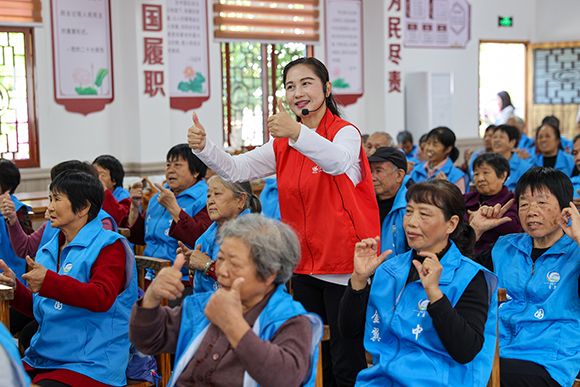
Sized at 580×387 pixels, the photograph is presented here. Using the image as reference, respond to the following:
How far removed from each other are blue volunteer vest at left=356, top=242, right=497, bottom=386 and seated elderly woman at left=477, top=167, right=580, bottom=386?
1.03ft

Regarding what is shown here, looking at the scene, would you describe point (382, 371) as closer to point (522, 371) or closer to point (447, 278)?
point (447, 278)

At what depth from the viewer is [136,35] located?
718cm

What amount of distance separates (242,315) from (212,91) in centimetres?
662

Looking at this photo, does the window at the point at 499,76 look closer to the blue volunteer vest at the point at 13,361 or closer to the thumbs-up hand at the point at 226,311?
the thumbs-up hand at the point at 226,311

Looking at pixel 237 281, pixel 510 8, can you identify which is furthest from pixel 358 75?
pixel 237 281

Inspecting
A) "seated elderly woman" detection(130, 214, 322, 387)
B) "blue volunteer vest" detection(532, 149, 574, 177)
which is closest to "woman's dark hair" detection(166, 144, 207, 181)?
"seated elderly woman" detection(130, 214, 322, 387)

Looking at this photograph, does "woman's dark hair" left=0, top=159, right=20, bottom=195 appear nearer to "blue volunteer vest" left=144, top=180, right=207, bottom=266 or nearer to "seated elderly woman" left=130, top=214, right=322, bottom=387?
"blue volunteer vest" left=144, top=180, right=207, bottom=266

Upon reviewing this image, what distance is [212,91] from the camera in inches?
323

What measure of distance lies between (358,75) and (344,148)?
6.98 meters

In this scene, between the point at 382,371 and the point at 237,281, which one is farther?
the point at 382,371

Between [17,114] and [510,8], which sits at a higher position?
[510,8]

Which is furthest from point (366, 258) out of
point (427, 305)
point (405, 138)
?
point (405, 138)

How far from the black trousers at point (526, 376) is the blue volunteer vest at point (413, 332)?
10.1 inches

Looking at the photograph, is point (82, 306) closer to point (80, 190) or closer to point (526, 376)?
point (80, 190)
